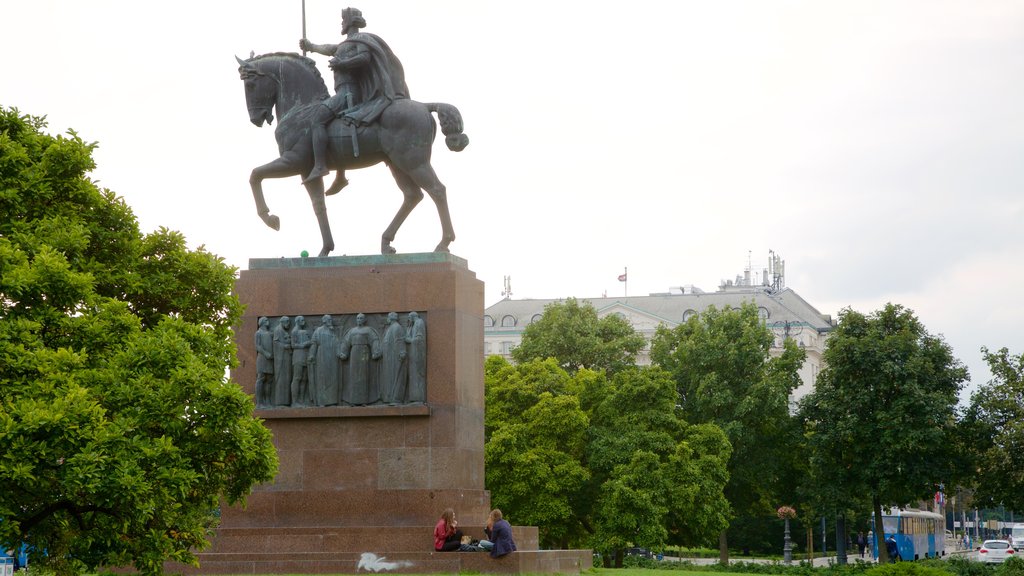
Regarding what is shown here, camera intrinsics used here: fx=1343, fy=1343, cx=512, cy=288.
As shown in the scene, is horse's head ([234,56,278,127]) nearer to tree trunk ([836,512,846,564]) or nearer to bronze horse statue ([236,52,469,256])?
bronze horse statue ([236,52,469,256])

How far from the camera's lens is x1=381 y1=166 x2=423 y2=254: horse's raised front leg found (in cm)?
2200

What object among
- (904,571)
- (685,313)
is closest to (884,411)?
(904,571)

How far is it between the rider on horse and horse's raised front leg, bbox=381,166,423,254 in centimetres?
93

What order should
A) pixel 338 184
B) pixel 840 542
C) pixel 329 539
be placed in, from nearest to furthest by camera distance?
1. pixel 329 539
2. pixel 338 184
3. pixel 840 542

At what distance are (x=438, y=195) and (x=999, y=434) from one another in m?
28.6

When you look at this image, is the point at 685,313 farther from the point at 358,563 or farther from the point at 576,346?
the point at 358,563

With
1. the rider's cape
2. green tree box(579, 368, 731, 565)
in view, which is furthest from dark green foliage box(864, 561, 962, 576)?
green tree box(579, 368, 731, 565)

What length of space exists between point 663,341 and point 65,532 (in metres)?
44.6

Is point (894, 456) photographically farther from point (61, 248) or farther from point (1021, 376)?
point (61, 248)

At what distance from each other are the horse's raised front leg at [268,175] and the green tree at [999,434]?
28.8 metres

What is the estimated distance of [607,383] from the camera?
4825 cm

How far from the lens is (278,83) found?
72.7ft

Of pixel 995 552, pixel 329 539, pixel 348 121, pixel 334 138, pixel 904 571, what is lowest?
pixel 995 552

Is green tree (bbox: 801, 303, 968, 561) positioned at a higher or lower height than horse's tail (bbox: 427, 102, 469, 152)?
lower
